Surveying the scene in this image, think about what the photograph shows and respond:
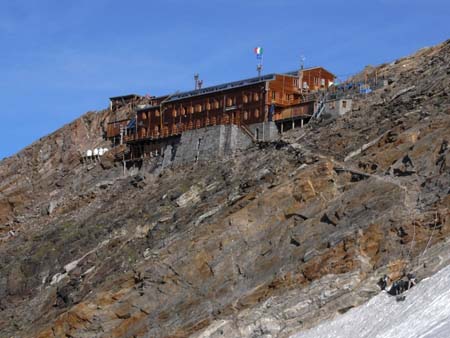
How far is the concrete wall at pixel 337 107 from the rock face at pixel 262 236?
2.59ft

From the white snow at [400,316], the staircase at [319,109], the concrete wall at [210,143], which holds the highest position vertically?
the staircase at [319,109]

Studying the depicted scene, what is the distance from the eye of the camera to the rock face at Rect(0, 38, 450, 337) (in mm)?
57188

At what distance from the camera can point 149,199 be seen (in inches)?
3314

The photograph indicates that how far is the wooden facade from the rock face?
5.98 metres

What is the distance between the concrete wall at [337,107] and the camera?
3258 inches

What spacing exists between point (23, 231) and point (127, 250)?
23933mm

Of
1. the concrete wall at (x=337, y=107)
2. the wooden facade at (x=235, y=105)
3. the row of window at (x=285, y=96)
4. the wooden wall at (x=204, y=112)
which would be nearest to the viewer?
the concrete wall at (x=337, y=107)

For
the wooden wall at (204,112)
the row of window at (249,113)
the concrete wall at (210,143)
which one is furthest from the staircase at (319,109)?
the row of window at (249,113)

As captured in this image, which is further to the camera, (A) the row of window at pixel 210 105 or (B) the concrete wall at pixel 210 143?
(A) the row of window at pixel 210 105

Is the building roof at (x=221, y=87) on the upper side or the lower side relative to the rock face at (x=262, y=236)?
upper

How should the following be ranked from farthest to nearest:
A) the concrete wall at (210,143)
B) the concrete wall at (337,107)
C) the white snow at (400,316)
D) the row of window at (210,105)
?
the row of window at (210,105)
the concrete wall at (210,143)
the concrete wall at (337,107)
the white snow at (400,316)

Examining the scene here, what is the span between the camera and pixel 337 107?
273 ft

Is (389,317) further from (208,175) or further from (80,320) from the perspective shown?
(208,175)

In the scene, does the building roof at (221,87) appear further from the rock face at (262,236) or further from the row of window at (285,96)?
the rock face at (262,236)
